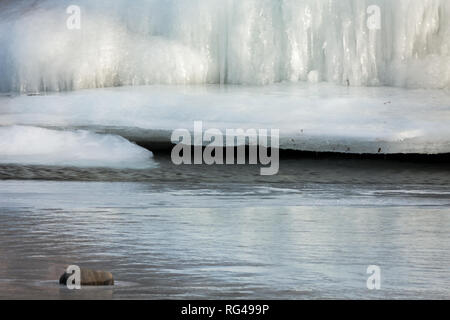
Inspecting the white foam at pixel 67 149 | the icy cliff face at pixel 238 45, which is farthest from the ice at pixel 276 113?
the white foam at pixel 67 149

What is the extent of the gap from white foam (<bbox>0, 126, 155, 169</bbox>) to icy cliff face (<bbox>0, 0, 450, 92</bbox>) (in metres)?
2.40

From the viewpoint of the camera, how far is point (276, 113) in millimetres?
16031

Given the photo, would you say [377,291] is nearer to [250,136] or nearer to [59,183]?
[59,183]

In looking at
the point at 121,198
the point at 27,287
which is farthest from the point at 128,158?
the point at 27,287

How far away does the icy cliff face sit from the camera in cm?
1716

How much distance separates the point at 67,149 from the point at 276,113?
301 centimetres

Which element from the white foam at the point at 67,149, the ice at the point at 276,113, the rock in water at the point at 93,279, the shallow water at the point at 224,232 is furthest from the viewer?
the ice at the point at 276,113

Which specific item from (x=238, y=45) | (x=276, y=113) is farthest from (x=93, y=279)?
(x=238, y=45)

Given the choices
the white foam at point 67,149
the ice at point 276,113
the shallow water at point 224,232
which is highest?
the ice at point 276,113

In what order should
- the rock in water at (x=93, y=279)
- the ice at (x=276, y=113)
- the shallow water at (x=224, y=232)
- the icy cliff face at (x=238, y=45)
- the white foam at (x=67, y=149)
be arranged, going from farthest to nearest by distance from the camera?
the icy cliff face at (x=238, y=45) → the ice at (x=276, y=113) → the white foam at (x=67, y=149) → the shallow water at (x=224, y=232) → the rock in water at (x=93, y=279)

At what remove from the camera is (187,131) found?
52.1ft

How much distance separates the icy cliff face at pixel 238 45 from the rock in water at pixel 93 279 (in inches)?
426

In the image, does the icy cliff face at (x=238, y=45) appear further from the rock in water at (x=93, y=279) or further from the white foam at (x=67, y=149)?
the rock in water at (x=93, y=279)

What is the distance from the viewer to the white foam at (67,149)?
47.5ft
